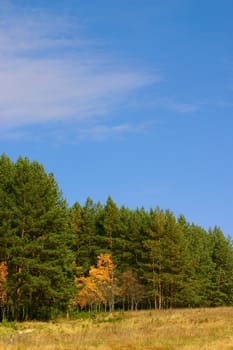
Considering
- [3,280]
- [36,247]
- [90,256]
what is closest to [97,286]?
[90,256]

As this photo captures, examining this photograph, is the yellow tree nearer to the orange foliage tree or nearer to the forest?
the forest

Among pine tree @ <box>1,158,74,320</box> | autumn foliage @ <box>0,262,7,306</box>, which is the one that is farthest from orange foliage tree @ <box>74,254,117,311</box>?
autumn foliage @ <box>0,262,7,306</box>

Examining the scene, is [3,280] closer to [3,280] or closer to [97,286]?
[3,280]

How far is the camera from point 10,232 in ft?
161

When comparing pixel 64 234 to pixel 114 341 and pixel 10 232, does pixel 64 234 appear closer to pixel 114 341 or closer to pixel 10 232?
pixel 10 232

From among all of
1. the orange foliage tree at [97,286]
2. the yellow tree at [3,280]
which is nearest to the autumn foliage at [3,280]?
the yellow tree at [3,280]

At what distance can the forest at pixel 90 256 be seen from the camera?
4944 centimetres

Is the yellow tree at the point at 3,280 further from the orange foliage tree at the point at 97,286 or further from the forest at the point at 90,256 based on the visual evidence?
the orange foliage tree at the point at 97,286

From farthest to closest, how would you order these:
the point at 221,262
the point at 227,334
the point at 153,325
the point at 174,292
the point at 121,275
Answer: the point at 221,262
the point at 174,292
the point at 121,275
the point at 153,325
the point at 227,334

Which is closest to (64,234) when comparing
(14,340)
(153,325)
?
(153,325)

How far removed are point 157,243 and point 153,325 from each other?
37.2 metres

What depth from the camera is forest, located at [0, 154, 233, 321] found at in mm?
49438

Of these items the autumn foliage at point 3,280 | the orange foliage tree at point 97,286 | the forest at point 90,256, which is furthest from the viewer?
the orange foliage tree at point 97,286

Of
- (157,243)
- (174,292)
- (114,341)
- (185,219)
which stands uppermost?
(185,219)
